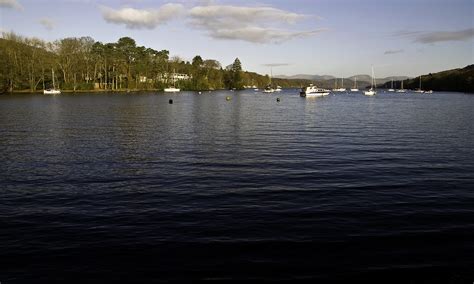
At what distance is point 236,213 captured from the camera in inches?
688

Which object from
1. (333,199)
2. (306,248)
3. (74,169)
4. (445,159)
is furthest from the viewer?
(445,159)

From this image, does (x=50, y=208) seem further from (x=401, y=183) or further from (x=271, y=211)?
(x=401, y=183)

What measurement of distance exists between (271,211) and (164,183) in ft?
25.6

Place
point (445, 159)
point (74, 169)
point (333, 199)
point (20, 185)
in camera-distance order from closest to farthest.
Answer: point (333, 199), point (20, 185), point (74, 169), point (445, 159)

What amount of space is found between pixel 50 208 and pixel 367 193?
15.7 meters

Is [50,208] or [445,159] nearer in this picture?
[50,208]

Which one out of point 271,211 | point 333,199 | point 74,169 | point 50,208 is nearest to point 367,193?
point 333,199

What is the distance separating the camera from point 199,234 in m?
15.0

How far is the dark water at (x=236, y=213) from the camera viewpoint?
12344mm

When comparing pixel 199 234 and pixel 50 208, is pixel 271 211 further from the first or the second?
pixel 50 208

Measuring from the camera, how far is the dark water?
1234cm

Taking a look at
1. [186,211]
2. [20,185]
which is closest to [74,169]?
[20,185]

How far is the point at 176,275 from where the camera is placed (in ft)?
38.6

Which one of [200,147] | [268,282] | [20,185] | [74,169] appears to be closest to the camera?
[268,282]
